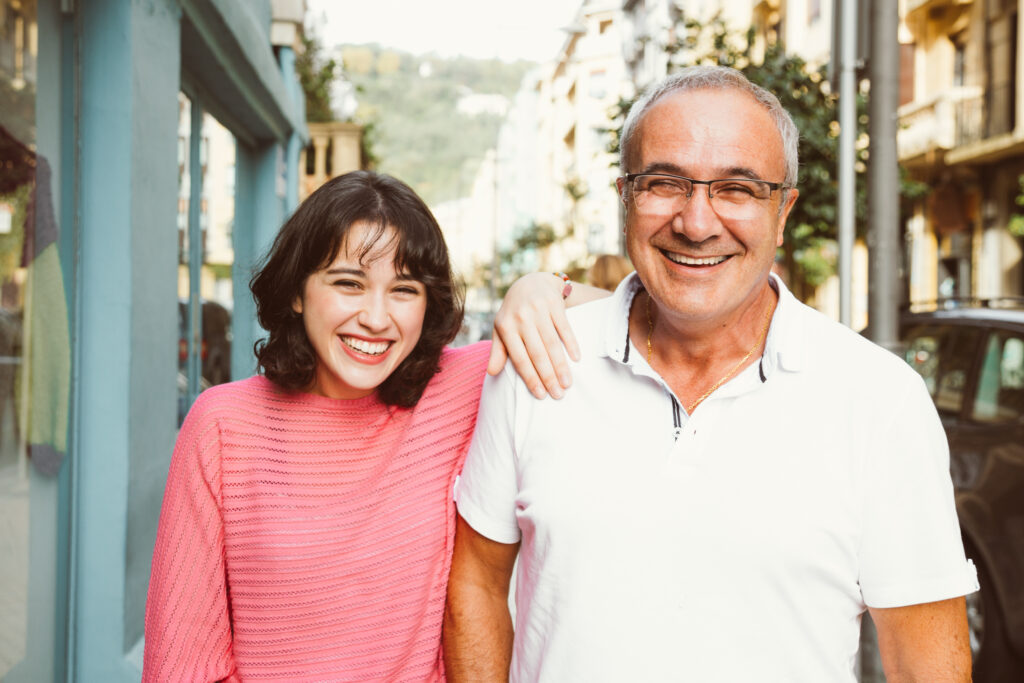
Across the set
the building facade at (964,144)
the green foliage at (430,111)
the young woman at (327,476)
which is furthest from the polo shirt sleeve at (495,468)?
the green foliage at (430,111)

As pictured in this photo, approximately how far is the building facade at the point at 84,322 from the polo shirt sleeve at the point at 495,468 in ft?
4.48

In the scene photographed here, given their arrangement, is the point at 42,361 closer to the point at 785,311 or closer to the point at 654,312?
the point at 654,312

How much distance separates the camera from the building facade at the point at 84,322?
11.0 ft

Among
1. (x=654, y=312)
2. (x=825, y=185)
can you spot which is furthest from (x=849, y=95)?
(x=825, y=185)

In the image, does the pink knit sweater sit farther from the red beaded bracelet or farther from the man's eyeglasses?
the man's eyeglasses

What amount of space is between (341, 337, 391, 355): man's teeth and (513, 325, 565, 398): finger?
0.39 metres

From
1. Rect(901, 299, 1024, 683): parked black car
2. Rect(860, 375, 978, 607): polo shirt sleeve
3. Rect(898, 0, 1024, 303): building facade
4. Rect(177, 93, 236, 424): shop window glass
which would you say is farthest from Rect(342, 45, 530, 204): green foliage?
Rect(860, 375, 978, 607): polo shirt sleeve

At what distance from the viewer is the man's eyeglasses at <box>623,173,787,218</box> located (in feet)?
6.56

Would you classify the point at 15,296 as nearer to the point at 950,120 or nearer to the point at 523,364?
the point at 523,364

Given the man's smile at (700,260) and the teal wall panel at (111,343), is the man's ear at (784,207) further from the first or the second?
the teal wall panel at (111,343)

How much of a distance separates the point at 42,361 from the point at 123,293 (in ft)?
1.34

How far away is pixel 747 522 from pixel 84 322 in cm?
288

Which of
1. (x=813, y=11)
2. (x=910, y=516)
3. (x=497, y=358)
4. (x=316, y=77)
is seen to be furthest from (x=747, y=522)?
(x=813, y=11)

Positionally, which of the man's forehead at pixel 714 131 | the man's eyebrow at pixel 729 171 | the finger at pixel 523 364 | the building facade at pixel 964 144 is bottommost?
the finger at pixel 523 364
